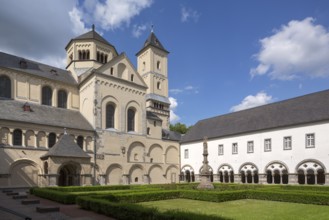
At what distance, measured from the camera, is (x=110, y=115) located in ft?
131

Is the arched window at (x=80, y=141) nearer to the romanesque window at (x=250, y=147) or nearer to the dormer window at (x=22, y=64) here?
the dormer window at (x=22, y=64)

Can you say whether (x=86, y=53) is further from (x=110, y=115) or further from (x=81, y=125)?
(x=81, y=125)

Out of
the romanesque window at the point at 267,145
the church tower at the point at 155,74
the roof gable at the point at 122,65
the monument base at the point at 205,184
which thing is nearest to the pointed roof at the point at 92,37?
the roof gable at the point at 122,65

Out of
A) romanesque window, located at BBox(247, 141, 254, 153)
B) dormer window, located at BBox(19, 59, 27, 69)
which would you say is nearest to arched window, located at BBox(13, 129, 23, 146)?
dormer window, located at BBox(19, 59, 27, 69)

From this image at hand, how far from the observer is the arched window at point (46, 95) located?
38.2m

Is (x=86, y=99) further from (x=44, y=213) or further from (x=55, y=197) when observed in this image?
(x=44, y=213)

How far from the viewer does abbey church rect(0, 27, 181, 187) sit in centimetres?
3052

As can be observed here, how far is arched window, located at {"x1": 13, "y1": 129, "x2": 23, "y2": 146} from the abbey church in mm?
95

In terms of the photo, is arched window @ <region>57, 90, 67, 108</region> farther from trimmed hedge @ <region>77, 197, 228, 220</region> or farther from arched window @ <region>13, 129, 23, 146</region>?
trimmed hedge @ <region>77, 197, 228, 220</region>

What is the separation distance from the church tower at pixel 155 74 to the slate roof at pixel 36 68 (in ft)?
56.9

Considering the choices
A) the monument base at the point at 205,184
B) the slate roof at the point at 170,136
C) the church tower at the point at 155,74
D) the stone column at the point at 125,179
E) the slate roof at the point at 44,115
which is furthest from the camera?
the church tower at the point at 155,74

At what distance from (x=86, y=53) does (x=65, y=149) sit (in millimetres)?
19793

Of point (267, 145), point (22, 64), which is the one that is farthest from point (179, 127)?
point (22, 64)

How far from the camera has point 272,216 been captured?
14273mm
